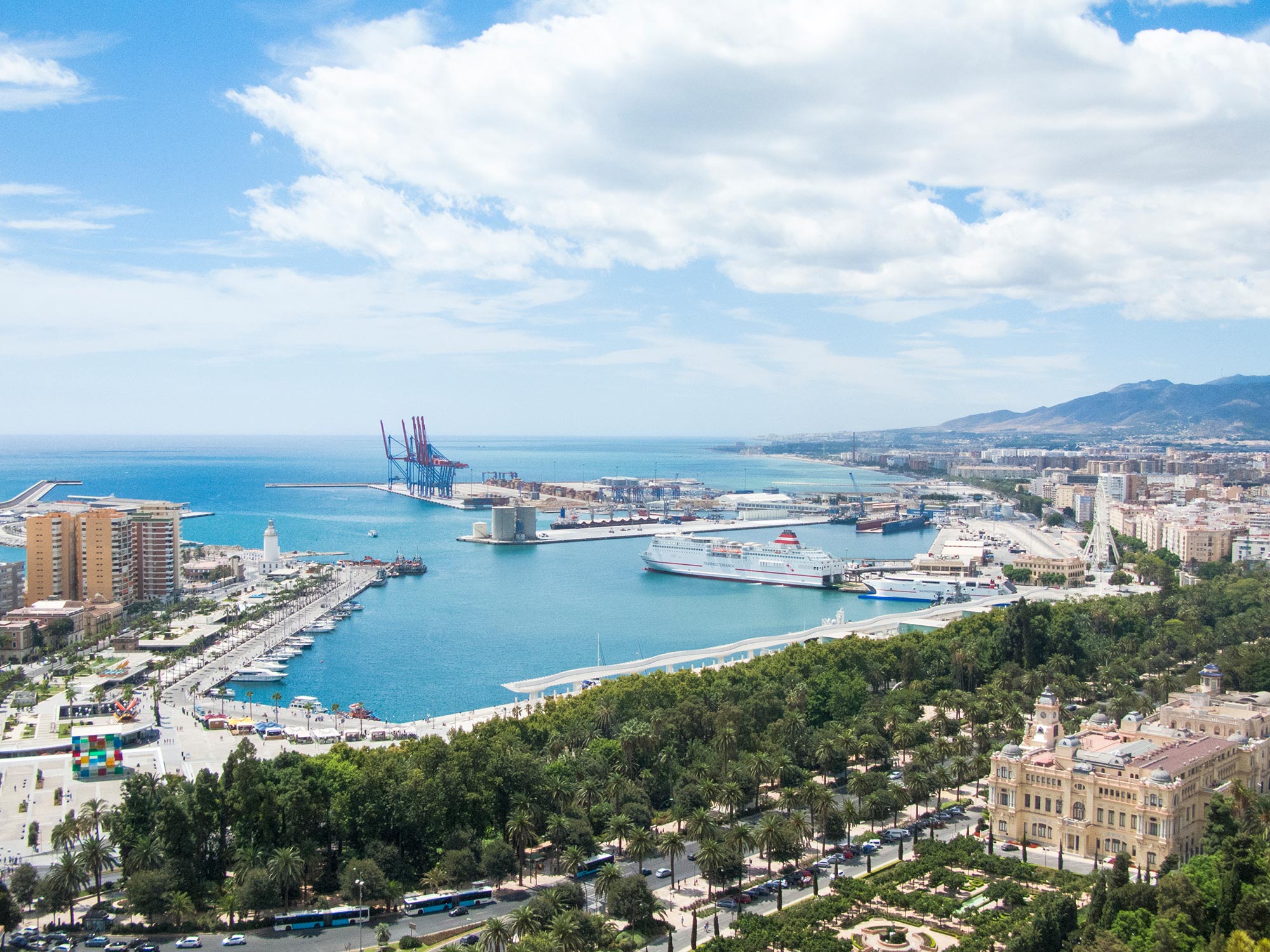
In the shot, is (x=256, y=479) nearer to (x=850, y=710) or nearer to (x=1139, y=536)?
(x=1139, y=536)

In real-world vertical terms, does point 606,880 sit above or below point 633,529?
below

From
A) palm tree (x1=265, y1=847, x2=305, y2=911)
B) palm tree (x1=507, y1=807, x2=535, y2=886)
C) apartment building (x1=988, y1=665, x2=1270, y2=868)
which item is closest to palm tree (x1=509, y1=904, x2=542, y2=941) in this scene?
palm tree (x1=507, y1=807, x2=535, y2=886)

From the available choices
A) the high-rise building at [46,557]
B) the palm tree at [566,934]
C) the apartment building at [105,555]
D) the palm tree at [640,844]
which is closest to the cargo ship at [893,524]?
the apartment building at [105,555]

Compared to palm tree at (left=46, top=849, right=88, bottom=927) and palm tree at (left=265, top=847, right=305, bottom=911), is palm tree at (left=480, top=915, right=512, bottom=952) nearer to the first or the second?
palm tree at (left=265, top=847, right=305, bottom=911)

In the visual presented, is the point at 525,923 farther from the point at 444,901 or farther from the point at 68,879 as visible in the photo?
the point at 68,879

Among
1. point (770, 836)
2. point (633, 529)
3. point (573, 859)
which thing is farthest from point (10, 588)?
point (633, 529)

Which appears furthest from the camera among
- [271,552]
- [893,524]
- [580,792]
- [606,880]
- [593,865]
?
[893,524]
